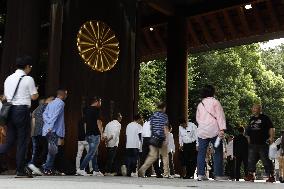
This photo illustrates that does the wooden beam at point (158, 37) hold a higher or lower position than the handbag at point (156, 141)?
higher

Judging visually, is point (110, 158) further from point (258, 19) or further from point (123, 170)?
point (258, 19)

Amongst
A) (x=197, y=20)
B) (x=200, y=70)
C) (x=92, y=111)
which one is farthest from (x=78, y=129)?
(x=200, y=70)

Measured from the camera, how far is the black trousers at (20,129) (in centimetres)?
659

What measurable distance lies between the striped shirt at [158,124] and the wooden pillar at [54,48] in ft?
9.05

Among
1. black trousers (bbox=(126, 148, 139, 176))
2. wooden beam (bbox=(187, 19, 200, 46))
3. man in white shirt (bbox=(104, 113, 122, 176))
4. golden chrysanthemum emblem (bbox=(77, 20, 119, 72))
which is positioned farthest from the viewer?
wooden beam (bbox=(187, 19, 200, 46))

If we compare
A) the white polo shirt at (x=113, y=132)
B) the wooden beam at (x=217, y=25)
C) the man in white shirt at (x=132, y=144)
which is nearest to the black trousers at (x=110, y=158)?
the white polo shirt at (x=113, y=132)

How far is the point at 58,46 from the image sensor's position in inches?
438

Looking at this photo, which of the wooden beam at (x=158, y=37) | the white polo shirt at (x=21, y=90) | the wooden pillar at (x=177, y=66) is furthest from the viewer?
the wooden beam at (x=158, y=37)

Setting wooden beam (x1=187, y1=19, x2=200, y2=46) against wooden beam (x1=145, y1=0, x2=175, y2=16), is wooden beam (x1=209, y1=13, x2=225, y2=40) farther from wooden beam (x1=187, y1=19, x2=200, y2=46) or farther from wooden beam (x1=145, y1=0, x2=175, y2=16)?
wooden beam (x1=145, y1=0, x2=175, y2=16)

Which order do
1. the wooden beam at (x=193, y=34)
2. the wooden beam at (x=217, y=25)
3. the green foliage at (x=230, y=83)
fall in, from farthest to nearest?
the green foliage at (x=230, y=83) < the wooden beam at (x=193, y=34) < the wooden beam at (x=217, y=25)

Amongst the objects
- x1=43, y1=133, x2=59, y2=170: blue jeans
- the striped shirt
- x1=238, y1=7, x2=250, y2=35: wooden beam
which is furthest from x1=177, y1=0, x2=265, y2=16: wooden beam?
x1=43, y1=133, x2=59, y2=170: blue jeans

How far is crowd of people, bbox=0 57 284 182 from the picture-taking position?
6.72 meters

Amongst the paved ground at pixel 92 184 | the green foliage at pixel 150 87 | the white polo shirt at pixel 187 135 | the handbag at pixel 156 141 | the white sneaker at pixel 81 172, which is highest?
the green foliage at pixel 150 87

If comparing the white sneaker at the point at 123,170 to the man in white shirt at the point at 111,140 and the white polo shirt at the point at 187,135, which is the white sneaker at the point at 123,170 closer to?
the man in white shirt at the point at 111,140
